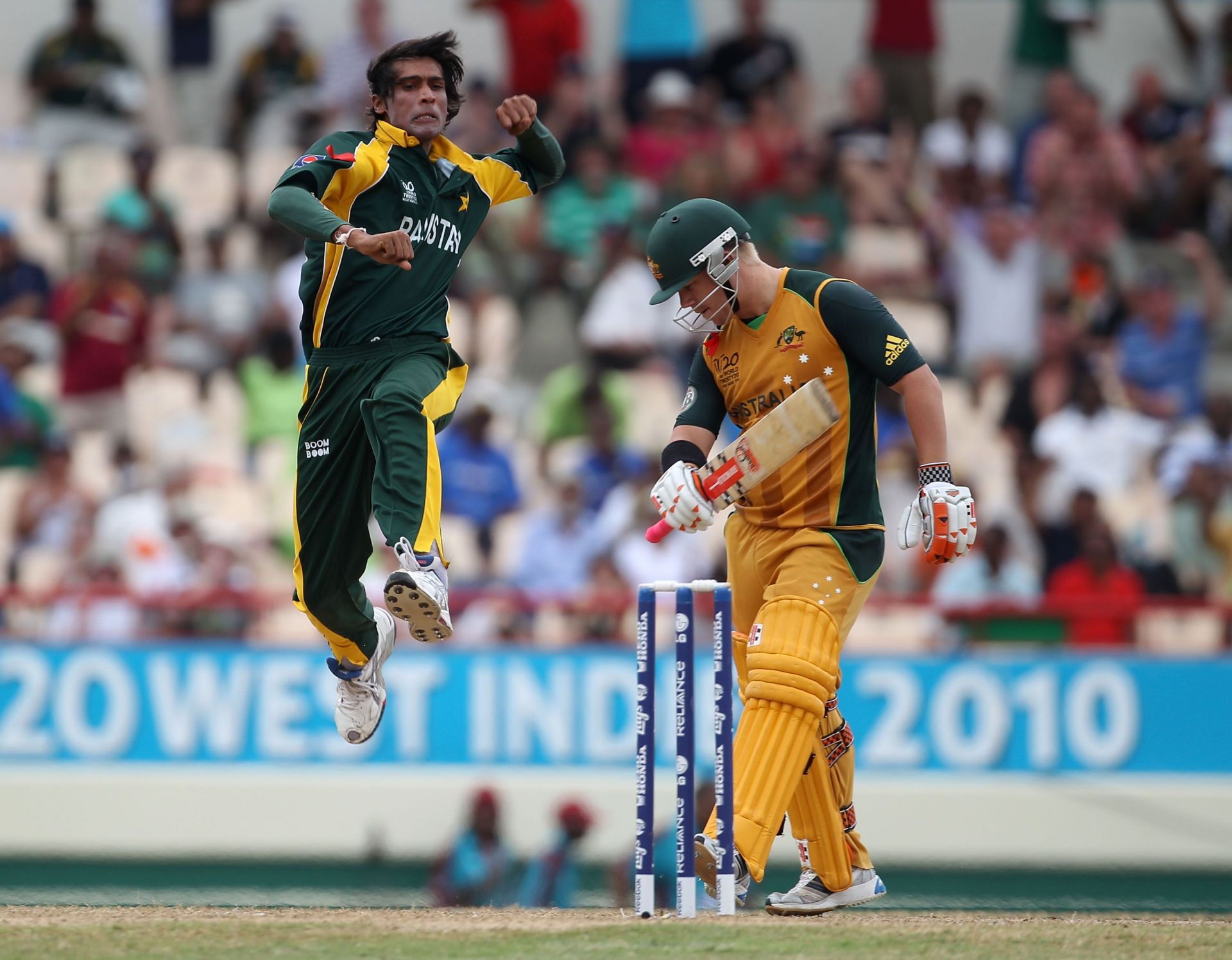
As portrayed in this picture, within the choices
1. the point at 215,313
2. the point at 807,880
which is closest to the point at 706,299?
the point at 807,880

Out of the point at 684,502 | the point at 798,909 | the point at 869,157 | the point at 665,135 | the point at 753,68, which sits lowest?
the point at 798,909

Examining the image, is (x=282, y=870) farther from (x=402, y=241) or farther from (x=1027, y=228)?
(x=1027, y=228)

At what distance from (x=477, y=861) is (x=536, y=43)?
→ 316 inches

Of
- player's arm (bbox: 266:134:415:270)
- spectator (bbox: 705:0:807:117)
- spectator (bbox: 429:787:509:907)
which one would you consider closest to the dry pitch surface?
player's arm (bbox: 266:134:415:270)

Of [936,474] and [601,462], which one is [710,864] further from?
[601,462]

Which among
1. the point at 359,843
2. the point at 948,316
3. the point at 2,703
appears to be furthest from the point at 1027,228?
the point at 2,703

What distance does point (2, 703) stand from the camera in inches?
486

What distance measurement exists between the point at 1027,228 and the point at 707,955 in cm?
1061

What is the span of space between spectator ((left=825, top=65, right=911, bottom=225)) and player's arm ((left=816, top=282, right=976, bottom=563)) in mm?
9184

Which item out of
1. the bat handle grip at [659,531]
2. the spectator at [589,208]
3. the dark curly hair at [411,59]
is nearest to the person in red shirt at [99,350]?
the spectator at [589,208]

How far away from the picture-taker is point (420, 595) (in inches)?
273

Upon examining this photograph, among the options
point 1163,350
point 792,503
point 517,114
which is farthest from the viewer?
point 1163,350

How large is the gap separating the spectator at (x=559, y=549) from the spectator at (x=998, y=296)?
391 cm

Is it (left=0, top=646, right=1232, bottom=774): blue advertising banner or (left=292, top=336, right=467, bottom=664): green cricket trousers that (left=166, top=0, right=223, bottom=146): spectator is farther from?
(left=292, top=336, right=467, bottom=664): green cricket trousers
